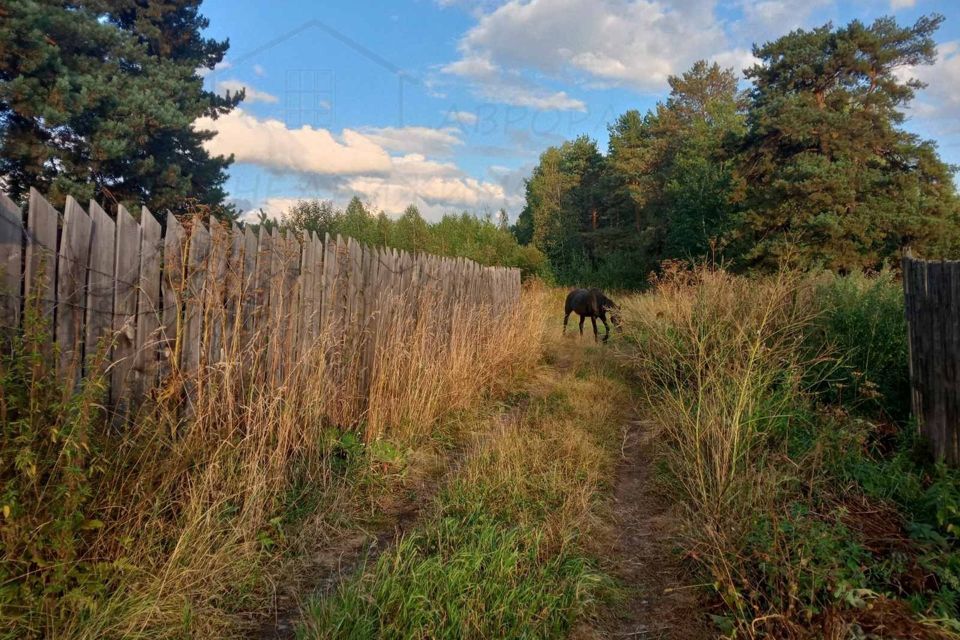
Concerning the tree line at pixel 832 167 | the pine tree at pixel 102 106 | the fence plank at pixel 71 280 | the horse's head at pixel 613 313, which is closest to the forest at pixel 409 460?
the fence plank at pixel 71 280

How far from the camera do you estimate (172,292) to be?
3314 millimetres

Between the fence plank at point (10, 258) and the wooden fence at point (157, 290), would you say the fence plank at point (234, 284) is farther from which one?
the fence plank at point (10, 258)

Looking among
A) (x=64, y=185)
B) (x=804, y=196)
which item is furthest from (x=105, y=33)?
(x=804, y=196)

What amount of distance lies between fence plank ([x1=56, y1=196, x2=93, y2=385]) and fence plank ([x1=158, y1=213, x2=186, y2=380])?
1.32 feet

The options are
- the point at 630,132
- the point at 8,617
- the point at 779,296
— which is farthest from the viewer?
the point at 630,132

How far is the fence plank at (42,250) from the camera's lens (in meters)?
2.64

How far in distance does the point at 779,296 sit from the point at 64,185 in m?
12.9

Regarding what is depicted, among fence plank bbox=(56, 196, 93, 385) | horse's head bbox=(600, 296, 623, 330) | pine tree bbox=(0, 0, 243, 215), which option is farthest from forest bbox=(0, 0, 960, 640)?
pine tree bbox=(0, 0, 243, 215)

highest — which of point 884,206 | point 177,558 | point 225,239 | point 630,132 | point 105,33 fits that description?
point 630,132

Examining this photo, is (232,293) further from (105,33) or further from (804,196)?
(804,196)

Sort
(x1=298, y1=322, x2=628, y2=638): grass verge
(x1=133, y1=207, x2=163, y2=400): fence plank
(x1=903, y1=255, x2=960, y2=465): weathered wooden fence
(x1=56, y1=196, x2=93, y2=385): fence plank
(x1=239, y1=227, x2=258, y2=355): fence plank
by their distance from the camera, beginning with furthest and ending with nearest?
1. (x1=903, y1=255, x2=960, y2=465): weathered wooden fence
2. (x1=239, y1=227, x2=258, y2=355): fence plank
3. (x1=133, y1=207, x2=163, y2=400): fence plank
4. (x1=56, y1=196, x2=93, y2=385): fence plank
5. (x1=298, y1=322, x2=628, y2=638): grass verge

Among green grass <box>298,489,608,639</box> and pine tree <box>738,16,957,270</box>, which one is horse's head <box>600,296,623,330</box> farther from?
pine tree <box>738,16,957,270</box>

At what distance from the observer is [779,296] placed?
18.8 ft

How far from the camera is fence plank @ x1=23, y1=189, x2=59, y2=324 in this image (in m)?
2.64
